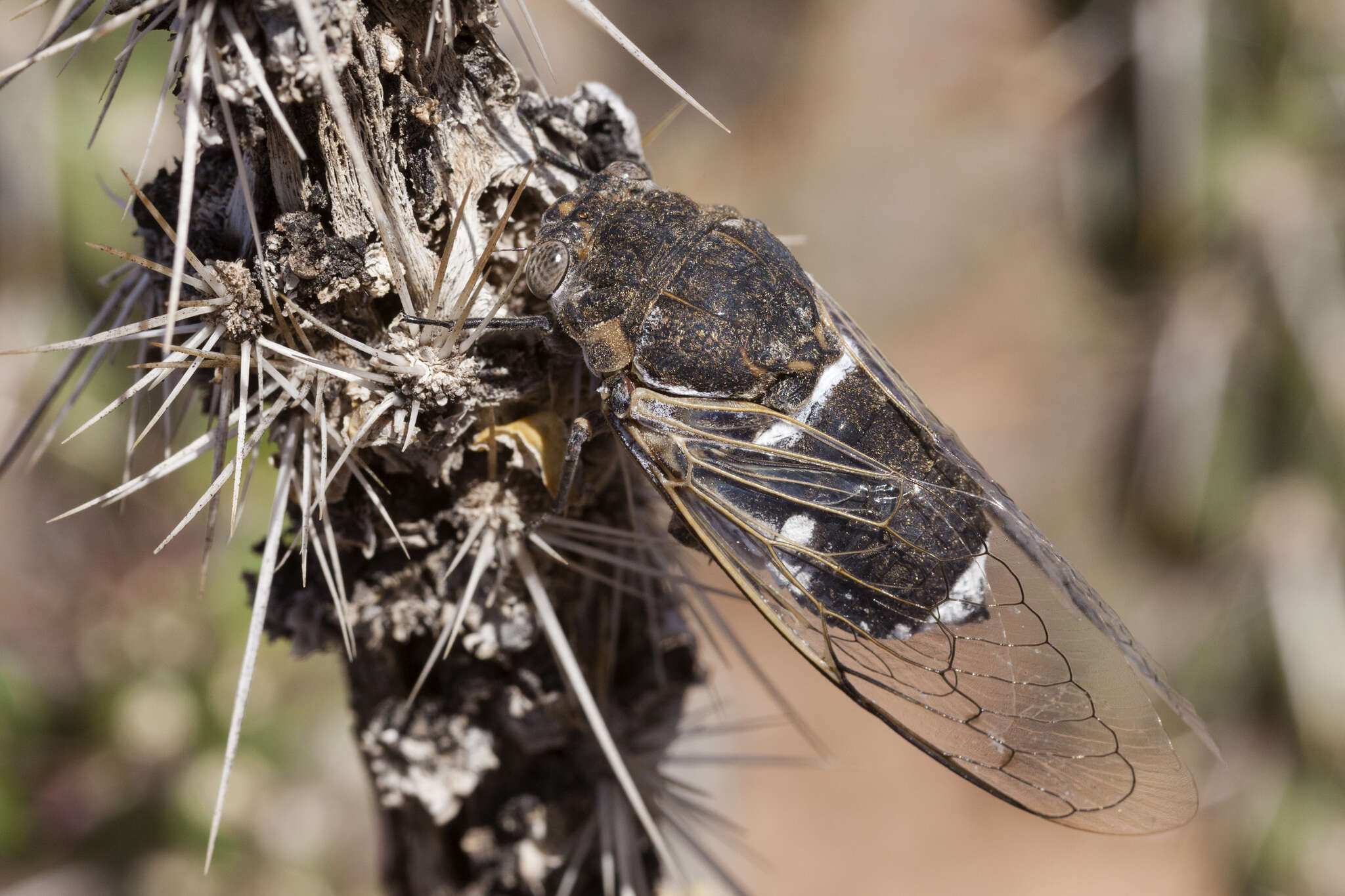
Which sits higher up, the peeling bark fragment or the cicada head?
the cicada head

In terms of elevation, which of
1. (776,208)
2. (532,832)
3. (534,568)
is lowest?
(532,832)

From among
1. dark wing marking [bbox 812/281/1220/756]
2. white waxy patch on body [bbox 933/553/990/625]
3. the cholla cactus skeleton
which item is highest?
dark wing marking [bbox 812/281/1220/756]

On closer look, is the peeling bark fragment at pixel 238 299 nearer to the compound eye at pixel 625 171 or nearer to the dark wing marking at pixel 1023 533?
the compound eye at pixel 625 171

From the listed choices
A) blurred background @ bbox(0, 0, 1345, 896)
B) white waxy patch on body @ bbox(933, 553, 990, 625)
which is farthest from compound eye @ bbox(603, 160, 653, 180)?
blurred background @ bbox(0, 0, 1345, 896)

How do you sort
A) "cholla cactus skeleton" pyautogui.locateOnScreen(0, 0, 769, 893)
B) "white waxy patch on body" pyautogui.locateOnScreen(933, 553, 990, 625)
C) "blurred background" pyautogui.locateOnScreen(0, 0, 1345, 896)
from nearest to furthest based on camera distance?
1. "cholla cactus skeleton" pyautogui.locateOnScreen(0, 0, 769, 893)
2. "white waxy patch on body" pyautogui.locateOnScreen(933, 553, 990, 625)
3. "blurred background" pyautogui.locateOnScreen(0, 0, 1345, 896)

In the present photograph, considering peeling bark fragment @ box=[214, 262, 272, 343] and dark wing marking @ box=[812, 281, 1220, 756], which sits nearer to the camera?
peeling bark fragment @ box=[214, 262, 272, 343]

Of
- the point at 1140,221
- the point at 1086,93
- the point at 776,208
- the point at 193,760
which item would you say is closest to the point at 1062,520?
the point at 1140,221

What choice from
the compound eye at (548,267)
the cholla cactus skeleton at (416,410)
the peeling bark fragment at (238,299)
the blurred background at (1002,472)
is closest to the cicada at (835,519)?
the compound eye at (548,267)

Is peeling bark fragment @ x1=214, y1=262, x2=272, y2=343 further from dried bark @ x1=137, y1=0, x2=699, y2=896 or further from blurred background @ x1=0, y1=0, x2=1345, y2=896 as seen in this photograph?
blurred background @ x1=0, y1=0, x2=1345, y2=896

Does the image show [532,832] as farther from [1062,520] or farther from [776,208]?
[776,208]
